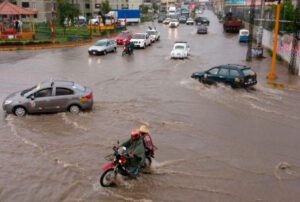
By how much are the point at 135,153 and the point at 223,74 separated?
1113 centimetres

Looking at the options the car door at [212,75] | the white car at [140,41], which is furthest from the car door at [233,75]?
the white car at [140,41]

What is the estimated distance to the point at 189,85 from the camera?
19328mm

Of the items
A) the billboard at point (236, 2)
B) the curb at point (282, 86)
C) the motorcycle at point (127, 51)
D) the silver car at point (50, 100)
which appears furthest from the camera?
the billboard at point (236, 2)

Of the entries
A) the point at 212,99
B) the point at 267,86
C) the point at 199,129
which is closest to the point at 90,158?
the point at 199,129

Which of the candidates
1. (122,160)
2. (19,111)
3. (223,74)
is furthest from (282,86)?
(19,111)

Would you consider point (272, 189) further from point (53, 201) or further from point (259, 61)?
point (259, 61)

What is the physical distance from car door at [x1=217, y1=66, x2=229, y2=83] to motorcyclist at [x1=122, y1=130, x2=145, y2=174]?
35.1 ft

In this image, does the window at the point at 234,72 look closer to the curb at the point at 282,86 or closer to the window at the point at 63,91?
the curb at the point at 282,86

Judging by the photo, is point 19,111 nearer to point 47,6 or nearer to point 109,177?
point 109,177

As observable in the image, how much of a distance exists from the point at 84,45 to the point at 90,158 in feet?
103

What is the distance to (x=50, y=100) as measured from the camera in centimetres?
1363

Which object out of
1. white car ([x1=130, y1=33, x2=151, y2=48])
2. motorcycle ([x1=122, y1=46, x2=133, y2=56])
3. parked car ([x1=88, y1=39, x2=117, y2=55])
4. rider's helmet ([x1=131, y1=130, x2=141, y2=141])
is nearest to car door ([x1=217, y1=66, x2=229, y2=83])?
rider's helmet ([x1=131, y1=130, x2=141, y2=141])

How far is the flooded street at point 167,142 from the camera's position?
8.46 metres

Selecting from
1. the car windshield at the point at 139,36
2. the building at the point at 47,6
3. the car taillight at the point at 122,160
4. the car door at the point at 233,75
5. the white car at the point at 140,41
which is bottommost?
the car taillight at the point at 122,160
